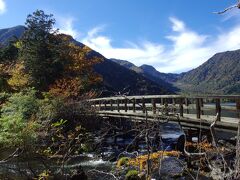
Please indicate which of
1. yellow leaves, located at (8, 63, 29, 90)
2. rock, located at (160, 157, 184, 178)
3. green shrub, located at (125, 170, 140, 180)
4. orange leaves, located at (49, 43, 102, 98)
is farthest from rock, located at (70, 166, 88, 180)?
orange leaves, located at (49, 43, 102, 98)

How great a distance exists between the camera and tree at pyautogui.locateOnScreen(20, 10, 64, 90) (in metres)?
41.5

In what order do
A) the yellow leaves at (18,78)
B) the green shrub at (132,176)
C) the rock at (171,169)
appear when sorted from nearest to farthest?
the green shrub at (132,176) < the rock at (171,169) < the yellow leaves at (18,78)

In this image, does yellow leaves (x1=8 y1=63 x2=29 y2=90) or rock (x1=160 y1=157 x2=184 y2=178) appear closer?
rock (x1=160 y1=157 x2=184 y2=178)

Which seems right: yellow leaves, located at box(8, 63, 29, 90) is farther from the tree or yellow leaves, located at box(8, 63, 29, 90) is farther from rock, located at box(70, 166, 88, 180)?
rock, located at box(70, 166, 88, 180)

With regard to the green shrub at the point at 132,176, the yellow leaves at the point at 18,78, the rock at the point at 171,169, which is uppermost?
the yellow leaves at the point at 18,78

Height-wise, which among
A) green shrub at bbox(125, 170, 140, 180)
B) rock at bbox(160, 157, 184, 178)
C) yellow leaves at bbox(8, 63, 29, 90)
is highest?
yellow leaves at bbox(8, 63, 29, 90)

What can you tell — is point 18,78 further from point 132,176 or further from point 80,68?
point 132,176

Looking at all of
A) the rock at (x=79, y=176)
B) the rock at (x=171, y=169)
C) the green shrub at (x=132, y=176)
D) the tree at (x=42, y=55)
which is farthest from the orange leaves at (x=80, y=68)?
the green shrub at (x=132, y=176)

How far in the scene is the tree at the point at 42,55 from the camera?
41500 mm

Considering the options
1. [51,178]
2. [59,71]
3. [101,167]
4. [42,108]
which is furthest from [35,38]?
[51,178]

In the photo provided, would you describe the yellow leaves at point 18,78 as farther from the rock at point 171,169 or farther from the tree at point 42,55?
the rock at point 171,169

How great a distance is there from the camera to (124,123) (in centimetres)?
3319

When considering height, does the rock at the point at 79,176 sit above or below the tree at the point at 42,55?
below

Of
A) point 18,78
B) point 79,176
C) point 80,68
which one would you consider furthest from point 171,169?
point 80,68
